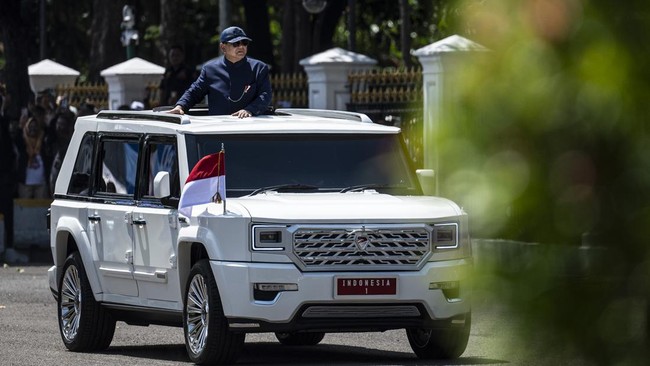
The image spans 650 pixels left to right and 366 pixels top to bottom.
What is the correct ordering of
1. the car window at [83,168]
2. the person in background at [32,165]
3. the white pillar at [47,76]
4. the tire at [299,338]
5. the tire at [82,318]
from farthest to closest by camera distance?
the white pillar at [47,76], the person in background at [32,165], the car window at [83,168], the tire at [299,338], the tire at [82,318]

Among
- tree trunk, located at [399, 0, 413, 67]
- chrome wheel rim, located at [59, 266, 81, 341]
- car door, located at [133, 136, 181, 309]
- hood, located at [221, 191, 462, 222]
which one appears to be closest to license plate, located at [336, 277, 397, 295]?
hood, located at [221, 191, 462, 222]

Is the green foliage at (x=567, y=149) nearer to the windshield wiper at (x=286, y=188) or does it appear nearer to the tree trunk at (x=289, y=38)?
the windshield wiper at (x=286, y=188)

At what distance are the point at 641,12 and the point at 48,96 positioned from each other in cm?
2323

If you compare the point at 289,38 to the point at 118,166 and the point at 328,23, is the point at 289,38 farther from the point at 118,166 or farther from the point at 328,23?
the point at 118,166

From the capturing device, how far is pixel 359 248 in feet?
34.1

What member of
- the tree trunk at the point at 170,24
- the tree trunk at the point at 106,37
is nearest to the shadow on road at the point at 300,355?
the tree trunk at the point at 170,24

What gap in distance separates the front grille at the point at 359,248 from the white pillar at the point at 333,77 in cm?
1255

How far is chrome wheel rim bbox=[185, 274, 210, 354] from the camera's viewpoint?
10617mm

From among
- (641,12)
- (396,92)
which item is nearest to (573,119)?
(641,12)

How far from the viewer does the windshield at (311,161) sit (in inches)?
448

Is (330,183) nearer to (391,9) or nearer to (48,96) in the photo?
(48,96)

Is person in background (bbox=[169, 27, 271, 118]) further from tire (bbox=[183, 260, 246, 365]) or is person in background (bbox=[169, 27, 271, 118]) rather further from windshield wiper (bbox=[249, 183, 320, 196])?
tire (bbox=[183, 260, 246, 365])

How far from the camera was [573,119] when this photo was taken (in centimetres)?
299

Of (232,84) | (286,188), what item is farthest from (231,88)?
(286,188)
